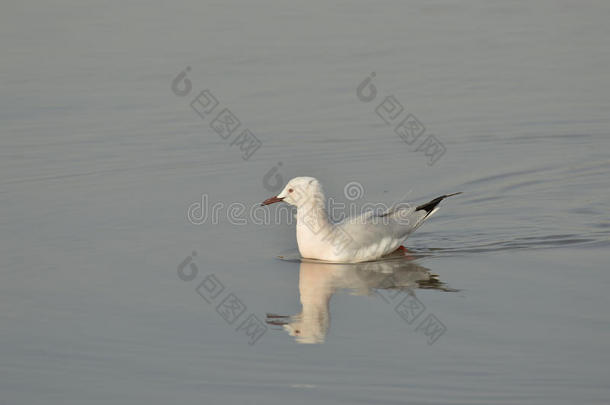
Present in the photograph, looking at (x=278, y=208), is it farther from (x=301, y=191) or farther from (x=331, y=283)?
(x=331, y=283)

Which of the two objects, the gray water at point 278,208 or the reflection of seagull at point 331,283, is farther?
the reflection of seagull at point 331,283

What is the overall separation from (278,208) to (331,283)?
3242mm

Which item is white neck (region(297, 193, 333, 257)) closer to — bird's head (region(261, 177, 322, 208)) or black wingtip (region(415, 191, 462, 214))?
bird's head (region(261, 177, 322, 208))

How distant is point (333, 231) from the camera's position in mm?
11586

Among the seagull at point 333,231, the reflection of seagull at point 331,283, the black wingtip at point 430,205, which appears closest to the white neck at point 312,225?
the seagull at point 333,231

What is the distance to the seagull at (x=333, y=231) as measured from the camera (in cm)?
1151

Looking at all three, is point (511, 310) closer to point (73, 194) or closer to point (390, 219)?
point (390, 219)

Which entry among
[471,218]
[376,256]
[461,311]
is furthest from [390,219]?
[461,311]

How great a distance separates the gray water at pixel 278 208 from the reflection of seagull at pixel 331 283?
0.14 feet

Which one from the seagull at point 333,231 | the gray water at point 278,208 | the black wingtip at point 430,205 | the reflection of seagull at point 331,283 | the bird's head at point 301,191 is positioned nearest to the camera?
the gray water at point 278,208

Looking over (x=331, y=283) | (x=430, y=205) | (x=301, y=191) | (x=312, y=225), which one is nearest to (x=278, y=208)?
(x=301, y=191)

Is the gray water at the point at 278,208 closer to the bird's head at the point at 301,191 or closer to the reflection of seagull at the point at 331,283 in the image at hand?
the reflection of seagull at the point at 331,283

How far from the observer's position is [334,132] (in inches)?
633

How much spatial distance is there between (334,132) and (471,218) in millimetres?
3702
